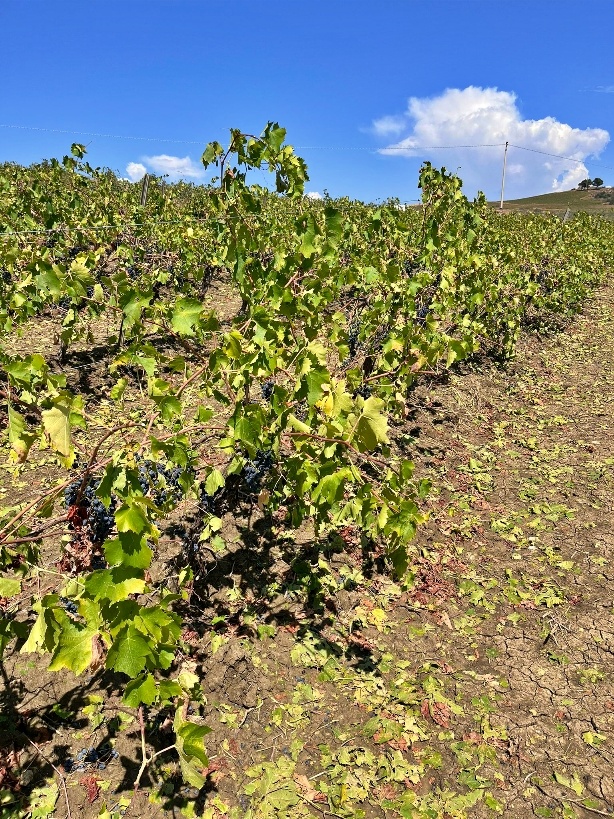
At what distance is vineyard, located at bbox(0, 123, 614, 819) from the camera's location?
7.11 ft

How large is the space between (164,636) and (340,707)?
Result: 1397mm

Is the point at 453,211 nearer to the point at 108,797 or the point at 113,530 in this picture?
the point at 113,530

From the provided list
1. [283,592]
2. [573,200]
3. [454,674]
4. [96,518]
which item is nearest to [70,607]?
[96,518]

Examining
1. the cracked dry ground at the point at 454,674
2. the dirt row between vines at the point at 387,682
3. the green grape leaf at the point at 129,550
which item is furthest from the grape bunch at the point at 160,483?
the green grape leaf at the point at 129,550

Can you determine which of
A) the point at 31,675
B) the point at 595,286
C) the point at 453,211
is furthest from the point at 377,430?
the point at 595,286

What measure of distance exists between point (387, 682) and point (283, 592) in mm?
845

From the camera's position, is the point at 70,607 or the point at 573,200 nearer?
the point at 70,607

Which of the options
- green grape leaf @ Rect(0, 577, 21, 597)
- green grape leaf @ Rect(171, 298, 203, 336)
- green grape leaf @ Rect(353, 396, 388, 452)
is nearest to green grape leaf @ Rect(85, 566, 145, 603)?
green grape leaf @ Rect(0, 577, 21, 597)

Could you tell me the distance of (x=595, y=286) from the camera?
1409 cm

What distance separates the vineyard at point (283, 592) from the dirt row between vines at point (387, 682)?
0.04 feet

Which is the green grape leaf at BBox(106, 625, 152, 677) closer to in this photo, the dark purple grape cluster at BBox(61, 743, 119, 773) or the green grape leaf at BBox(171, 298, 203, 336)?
the dark purple grape cluster at BBox(61, 743, 119, 773)

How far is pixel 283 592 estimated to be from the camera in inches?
133

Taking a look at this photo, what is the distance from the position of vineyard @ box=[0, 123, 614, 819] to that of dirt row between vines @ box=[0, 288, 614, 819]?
1 centimetres

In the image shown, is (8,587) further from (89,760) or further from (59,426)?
(89,760)
